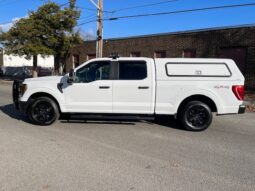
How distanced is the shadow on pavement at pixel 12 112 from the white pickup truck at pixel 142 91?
1.02 meters

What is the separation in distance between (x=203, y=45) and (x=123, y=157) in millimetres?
16686

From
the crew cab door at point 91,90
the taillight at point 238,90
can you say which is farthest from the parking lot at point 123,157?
the taillight at point 238,90

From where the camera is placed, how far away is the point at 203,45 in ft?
66.5

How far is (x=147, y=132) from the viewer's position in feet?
23.8

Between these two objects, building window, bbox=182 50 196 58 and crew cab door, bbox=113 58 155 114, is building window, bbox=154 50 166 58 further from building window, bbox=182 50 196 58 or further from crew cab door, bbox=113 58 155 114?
crew cab door, bbox=113 58 155 114

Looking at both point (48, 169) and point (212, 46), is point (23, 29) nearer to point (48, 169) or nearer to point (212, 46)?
point (212, 46)

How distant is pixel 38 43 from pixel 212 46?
14913 millimetres

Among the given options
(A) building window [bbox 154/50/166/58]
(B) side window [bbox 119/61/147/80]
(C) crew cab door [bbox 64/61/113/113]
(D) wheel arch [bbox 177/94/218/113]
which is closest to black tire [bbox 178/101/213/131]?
(D) wheel arch [bbox 177/94/218/113]

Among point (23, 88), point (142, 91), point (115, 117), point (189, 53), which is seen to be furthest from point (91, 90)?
point (189, 53)

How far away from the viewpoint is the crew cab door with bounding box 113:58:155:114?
7578 millimetres

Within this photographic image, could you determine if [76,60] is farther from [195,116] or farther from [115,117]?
[195,116]

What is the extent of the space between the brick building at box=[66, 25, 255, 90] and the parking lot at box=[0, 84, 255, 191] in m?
11.5

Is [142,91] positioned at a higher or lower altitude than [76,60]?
lower

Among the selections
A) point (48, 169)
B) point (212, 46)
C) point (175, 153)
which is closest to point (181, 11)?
point (212, 46)
